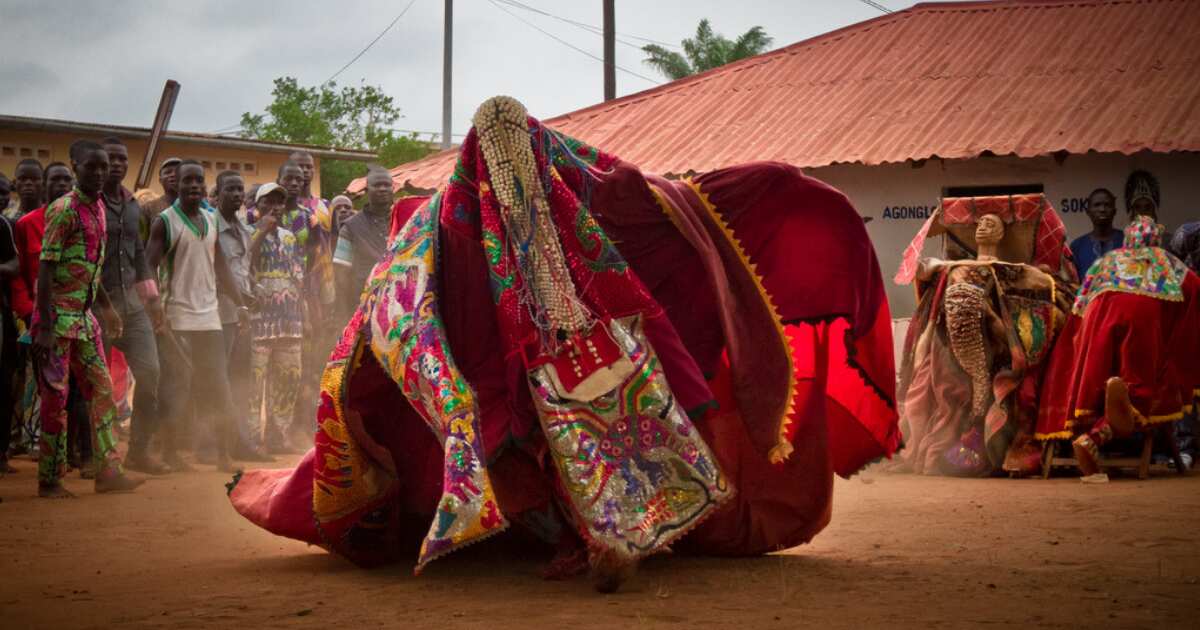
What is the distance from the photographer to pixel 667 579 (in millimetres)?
5641

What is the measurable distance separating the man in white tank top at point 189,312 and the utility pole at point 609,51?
16710 millimetres

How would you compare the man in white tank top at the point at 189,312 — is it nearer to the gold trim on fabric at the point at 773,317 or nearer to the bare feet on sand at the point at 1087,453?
the gold trim on fabric at the point at 773,317

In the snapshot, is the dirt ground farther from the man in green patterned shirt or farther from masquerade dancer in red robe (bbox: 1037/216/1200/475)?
masquerade dancer in red robe (bbox: 1037/216/1200/475)

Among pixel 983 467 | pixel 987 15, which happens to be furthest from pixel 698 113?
pixel 983 467

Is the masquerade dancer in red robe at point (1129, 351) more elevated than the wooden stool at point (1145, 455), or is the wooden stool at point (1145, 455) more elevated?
the masquerade dancer in red robe at point (1129, 351)

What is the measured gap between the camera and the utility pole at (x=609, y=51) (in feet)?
87.6

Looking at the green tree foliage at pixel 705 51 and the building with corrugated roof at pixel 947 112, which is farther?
the green tree foliage at pixel 705 51

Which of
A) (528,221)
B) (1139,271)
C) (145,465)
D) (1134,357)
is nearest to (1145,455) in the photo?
(1134,357)

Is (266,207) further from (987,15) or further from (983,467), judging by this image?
(987,15)

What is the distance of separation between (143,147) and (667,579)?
2013 cm

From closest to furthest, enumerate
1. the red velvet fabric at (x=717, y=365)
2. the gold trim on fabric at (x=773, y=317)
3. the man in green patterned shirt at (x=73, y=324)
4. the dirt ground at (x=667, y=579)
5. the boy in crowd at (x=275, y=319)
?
the dirt ground at (x=667, y=579) → the red velvet fabric at (x=717, y=365) → the gold trim on fabric at (x=773, y=317) → the man in green patterned shirt at (x=73, y=324) → the boy in crowd at (x=275, y=319)

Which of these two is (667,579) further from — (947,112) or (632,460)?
(947,112)

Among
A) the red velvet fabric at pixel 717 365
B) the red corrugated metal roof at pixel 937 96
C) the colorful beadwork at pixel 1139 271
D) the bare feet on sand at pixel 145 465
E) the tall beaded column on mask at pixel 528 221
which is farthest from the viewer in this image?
the red corrugated metal roof at pixel 937 96

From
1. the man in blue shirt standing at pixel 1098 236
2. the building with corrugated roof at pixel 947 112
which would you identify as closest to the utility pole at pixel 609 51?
the building with corrugated roof at pixel 947 112
